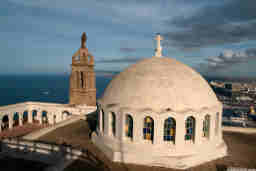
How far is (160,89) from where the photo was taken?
19.6m

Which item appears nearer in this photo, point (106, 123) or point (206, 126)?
point (206, 126)

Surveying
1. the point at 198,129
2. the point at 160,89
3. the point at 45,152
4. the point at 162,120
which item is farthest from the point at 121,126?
the point at 45,152

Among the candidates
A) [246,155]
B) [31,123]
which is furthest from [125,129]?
[31,123]

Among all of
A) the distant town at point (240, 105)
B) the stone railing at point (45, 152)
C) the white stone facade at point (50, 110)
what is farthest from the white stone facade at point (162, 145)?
the distant town at point (240, 105)

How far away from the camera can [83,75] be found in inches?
2095

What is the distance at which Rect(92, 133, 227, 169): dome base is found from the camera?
18594 millimetres

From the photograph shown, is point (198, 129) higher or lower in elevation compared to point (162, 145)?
higher

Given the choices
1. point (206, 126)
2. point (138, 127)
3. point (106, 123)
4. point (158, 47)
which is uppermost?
point (158, 47)

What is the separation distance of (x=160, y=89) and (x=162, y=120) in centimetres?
300

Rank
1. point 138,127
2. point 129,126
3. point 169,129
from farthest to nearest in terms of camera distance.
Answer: point 129,126 → point 138,127 → point 169,129

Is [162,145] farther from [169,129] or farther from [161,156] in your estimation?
[169,129]

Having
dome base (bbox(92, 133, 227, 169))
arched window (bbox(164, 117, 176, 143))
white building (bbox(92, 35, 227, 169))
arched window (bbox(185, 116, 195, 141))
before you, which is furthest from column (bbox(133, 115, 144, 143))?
arched window (bbox(185, 116, 195, 141))

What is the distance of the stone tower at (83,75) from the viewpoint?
53.0 m

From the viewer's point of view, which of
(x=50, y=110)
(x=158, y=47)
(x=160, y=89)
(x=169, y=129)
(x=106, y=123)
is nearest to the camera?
(x=169, y=129)
